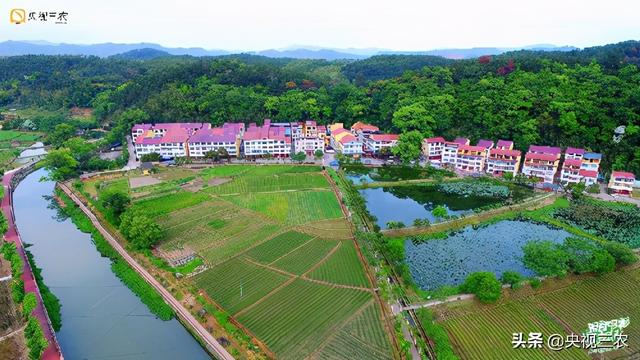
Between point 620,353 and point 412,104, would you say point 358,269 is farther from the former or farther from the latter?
point 412,104

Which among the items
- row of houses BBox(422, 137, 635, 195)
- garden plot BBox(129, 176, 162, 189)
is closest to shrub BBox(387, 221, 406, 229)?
row of houses BBox(422, 137, 635, 195)

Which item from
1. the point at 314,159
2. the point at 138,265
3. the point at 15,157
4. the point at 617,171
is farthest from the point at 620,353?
the point at 15,157

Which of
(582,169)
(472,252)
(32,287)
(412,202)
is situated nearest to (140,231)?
(32,287)

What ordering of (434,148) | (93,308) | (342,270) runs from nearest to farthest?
(93,308), (342,270), (434,148)

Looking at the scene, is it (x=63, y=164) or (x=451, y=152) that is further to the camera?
(x=451, y=152)

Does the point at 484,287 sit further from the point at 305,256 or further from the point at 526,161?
the point at 526,161

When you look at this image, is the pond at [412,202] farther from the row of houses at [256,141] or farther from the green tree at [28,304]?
the green tree at [28,304]

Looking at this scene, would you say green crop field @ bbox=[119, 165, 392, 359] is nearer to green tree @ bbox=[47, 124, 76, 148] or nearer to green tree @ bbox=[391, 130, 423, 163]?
green tree @ bbox=[391, 130, 423, 163]
